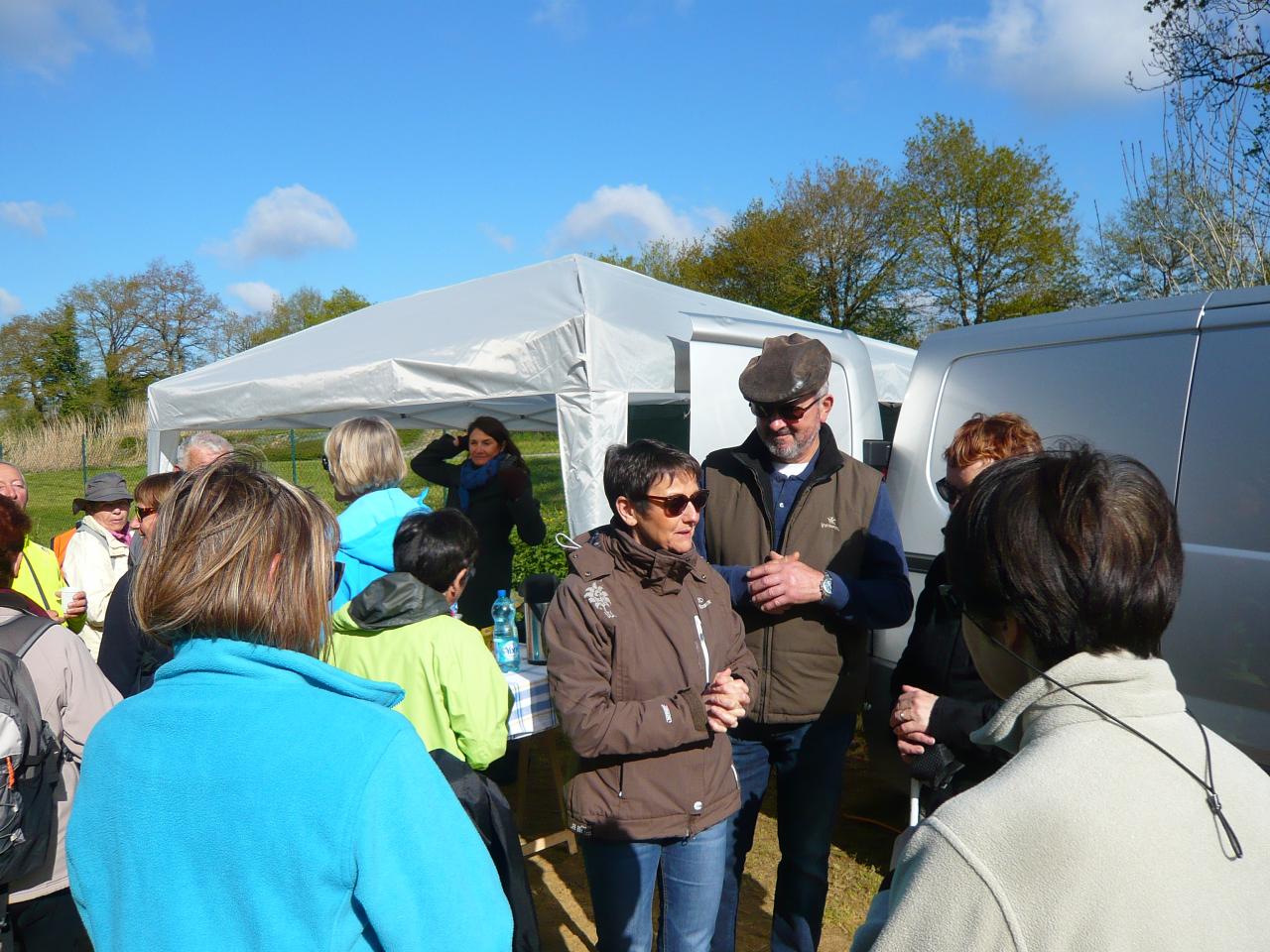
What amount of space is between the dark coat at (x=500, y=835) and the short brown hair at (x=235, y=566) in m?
1.10

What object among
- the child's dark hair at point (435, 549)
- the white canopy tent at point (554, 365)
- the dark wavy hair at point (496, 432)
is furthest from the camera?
the dark wavy hair at point (496, 432)

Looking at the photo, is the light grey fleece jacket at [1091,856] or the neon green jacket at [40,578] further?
the neon green jacket at [40,578]

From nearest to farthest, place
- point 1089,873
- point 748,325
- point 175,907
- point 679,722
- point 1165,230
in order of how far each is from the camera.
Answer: point 1089,873 → point 175,907 → point 679,722 → point 748,325 → point 1165,230

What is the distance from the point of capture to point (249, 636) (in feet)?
3.90

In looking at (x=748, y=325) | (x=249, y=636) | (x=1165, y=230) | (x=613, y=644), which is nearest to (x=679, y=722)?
(x=613, y=644)

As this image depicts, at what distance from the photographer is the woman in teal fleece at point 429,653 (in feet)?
8.59

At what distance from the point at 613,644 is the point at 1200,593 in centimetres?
172

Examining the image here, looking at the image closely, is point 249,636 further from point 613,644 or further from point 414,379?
point 414,379

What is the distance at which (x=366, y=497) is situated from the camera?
146 inches

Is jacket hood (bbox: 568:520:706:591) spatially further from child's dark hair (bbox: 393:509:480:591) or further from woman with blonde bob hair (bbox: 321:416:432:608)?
woman with blonde bob hair (bbox: 321:416:432:608)

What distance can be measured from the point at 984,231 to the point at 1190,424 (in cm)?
2717

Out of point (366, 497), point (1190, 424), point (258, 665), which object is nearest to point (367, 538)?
point (366, 497)

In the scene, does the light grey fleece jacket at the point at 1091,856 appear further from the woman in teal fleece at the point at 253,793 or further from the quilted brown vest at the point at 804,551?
the quilted brown vest at the point at 804,551

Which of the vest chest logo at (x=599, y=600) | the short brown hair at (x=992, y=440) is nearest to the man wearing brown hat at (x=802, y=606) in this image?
the short brown hair at (x=992, y=440)
